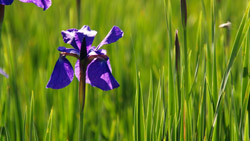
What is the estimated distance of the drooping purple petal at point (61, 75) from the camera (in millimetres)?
683

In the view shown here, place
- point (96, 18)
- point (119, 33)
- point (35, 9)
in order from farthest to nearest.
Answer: point (35, 9), point (96, 18), point (119, 33)

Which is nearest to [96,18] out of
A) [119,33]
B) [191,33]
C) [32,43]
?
[32,43]

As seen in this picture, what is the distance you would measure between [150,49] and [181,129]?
96 centimetres

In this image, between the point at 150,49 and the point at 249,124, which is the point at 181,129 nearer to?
the point at 249,124

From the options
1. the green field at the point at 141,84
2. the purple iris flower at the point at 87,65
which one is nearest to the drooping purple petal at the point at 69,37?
the purple iris flower at the point at 87,65

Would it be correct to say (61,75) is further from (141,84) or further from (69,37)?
(141,84)

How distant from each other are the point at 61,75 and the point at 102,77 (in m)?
0.09

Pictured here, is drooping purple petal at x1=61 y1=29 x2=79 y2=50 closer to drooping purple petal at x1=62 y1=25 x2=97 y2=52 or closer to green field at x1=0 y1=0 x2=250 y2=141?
drooping purple petal at x1=62 y1=25 x2=97 y2=52

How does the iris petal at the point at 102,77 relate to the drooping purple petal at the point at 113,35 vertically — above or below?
below

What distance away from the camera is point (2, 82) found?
1.13 meters


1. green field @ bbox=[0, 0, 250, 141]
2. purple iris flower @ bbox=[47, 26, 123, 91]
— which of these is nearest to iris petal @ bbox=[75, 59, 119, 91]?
purple iris flower @ bbox=[47, 26, 123, 91]

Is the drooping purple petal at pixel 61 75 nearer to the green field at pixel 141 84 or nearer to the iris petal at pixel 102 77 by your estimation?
the iris petal at pixel 102 77

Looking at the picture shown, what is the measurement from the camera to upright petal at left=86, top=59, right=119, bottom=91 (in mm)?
702

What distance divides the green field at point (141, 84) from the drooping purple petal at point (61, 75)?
0.18 m
